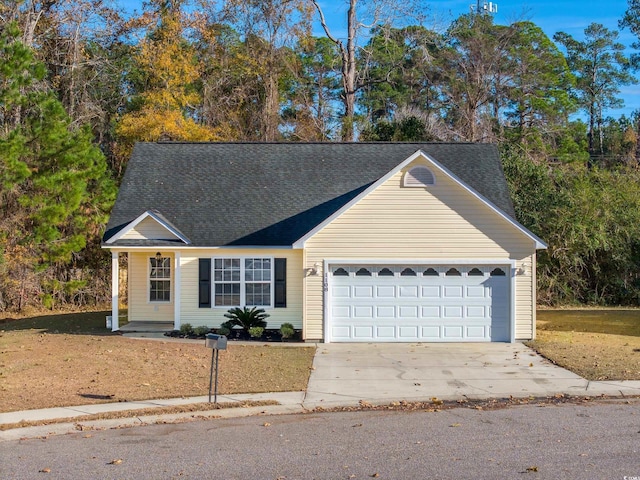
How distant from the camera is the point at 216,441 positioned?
32.5 ft

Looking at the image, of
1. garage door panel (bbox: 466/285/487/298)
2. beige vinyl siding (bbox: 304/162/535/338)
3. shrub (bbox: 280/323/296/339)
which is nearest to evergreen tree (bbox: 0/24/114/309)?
shrub (bbox: 280/323/296/339)

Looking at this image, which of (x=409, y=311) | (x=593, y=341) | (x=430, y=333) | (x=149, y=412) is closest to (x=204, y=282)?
(x=409, y=311)

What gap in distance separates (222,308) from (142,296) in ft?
9.72

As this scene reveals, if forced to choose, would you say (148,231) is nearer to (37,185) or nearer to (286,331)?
(286,331)

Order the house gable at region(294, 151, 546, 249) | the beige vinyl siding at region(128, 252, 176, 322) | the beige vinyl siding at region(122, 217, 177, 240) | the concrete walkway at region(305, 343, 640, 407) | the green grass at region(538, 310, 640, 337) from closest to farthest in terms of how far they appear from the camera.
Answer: the concrete walkway at region(305, 343, 640, 407)
the house gable at region(294, 151, 546, 249)
the beige vinyl siding at region(122, 217, 177, 240)
the green grass at region(538, 310, 640, 337)
the beige vinyl siding at region(128, 252, 176, 322)

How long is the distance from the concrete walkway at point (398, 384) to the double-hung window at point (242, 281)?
3.45 m

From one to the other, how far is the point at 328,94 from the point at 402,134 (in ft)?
44.5

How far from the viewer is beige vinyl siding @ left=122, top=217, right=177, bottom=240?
2100 cm

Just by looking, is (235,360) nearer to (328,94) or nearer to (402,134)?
(402,134)

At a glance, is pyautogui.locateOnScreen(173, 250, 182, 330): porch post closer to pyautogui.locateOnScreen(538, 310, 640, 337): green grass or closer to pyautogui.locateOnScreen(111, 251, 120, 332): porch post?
pyautogui.locateOnScreen(111, 251, 120, 332): porch post

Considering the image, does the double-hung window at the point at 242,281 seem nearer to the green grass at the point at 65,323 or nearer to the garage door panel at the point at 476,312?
the green grass at the point at 65,323

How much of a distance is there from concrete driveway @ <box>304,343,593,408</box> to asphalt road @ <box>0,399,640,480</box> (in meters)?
1.37

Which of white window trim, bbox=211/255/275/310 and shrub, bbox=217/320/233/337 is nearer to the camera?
shrub, bbox=217/320/233/337

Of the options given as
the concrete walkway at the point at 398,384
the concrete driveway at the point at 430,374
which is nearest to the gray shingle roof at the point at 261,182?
the concrete driveway at the point at 430,374
